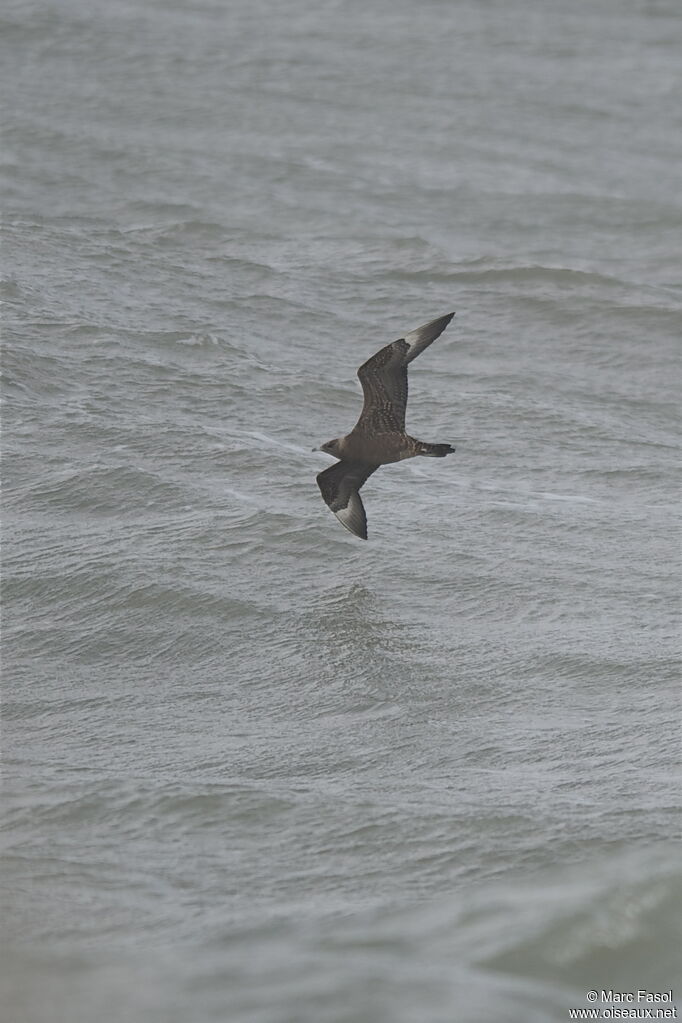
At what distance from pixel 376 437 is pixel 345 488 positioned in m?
0.44

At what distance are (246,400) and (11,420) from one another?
5.18 ft

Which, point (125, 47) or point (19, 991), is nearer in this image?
point (19, 991)

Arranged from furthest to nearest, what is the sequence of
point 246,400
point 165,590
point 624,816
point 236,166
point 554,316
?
point 236,166, point 554,316, point 246,400, point 165,590, point 624,816

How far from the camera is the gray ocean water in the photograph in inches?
186

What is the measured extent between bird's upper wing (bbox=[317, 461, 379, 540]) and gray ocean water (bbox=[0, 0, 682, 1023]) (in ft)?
0.52

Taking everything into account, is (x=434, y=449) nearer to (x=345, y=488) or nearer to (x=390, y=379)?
(x=390, y=379)

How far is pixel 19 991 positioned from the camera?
159 inches

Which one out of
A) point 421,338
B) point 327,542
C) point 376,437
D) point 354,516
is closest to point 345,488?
point 354,516

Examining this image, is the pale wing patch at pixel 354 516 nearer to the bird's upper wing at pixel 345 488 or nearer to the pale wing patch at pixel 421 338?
the bird's upper wing at pixel 345 488

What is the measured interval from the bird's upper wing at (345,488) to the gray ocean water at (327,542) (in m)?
0.16

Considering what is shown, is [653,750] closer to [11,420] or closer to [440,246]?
[11,420]

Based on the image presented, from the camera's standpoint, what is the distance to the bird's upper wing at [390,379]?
776cm

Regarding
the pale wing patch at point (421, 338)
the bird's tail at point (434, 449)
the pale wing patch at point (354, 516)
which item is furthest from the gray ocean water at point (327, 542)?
the pale wing patch at point (421, 338)

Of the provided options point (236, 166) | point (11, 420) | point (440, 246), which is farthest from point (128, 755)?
point (236, 166)
